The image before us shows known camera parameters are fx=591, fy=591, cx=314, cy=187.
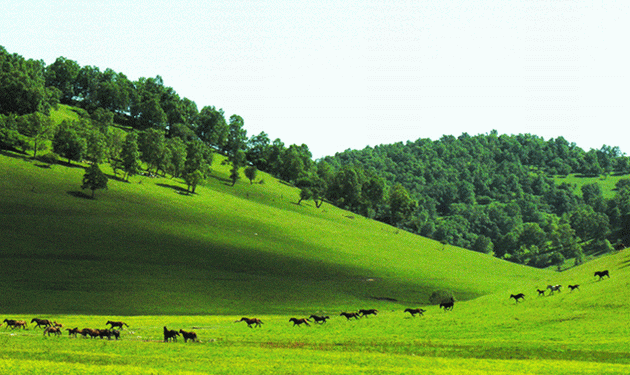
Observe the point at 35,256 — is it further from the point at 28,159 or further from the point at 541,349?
the point at 541,349

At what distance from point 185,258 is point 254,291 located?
2155 cm

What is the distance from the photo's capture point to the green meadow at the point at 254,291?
3941 cm

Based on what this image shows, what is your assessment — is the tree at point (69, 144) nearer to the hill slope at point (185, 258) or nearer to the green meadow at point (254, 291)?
the hill slope at point (185, 258)

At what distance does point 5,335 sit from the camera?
5016 cm

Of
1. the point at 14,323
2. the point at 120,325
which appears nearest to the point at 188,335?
the point at 120,325

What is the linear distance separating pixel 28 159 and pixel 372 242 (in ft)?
315

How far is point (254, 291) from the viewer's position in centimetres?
10831

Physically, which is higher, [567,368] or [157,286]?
[567,368]

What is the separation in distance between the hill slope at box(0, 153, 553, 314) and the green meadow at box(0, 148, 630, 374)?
51 cm

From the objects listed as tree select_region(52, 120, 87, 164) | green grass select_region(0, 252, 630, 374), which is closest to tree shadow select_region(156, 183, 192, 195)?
tree select_region(52, 120, 87, 164)

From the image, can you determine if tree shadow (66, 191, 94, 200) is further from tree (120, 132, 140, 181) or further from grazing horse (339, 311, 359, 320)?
grazing horse (339, 311, 359, 320)

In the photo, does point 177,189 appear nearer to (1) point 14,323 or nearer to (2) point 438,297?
(2) point 438,297

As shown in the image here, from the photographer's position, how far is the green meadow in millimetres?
39406

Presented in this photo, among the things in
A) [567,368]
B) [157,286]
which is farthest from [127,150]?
[567,368]
